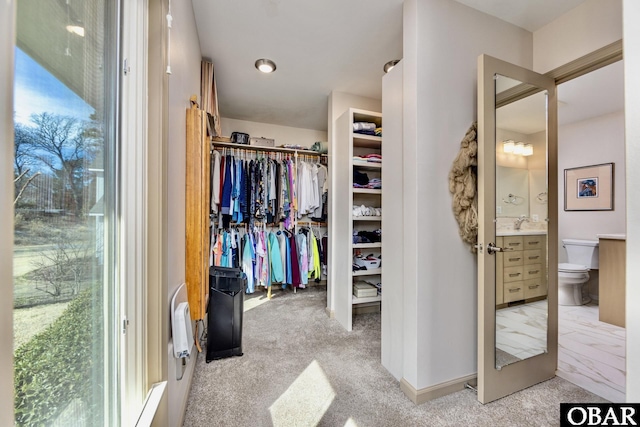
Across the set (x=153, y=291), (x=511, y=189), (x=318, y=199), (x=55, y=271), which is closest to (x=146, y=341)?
(x=153, y=291)

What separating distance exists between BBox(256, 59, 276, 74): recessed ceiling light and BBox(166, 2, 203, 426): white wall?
0.70 m

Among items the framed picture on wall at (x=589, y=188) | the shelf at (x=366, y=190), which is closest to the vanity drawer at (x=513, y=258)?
the shelf at (x=366, y=190)

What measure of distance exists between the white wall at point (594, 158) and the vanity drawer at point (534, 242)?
2.72m

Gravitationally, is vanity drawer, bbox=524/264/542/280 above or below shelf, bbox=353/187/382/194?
below

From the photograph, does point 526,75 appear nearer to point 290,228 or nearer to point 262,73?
point 262,73

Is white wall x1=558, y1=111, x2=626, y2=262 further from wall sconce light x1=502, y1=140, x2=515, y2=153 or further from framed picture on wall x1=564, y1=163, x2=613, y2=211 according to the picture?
wall sconce light x1=502, y1=140, x2=515, y2=153

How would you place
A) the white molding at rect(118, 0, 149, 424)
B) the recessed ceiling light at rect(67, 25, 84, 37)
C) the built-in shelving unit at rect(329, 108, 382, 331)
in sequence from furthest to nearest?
the built-in shelving unit at rect(329, 108, 382, 331) → the white molding at rect(118, 0, 149, 424) → the recessed ceiling light at rect(67, 25, 84, 37)

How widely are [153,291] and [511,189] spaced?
84.2 inches

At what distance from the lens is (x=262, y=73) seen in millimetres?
2459

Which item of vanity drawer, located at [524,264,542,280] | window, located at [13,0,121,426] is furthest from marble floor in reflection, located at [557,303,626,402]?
window, located at [13,0,121,426]

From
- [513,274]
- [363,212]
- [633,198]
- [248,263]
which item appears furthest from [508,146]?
[248,263]

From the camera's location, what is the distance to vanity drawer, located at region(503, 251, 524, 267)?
5.20 ft

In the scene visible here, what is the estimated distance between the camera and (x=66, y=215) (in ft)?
1.97

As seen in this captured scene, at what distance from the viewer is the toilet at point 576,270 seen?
3029mm
